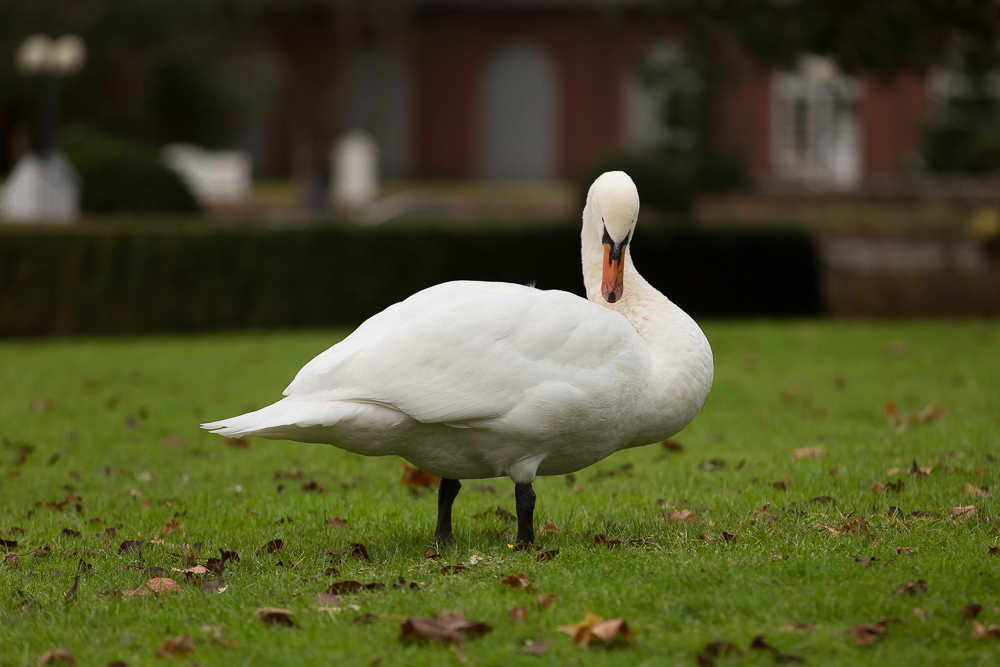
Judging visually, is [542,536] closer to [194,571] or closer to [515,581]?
[515,581]

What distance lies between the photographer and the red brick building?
36.9 m

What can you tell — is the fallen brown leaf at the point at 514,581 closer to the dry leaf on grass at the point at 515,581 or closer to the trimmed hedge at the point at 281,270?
the dry leaf on grass at the point at 515,581

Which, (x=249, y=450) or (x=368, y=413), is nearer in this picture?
(x=368, y=413)

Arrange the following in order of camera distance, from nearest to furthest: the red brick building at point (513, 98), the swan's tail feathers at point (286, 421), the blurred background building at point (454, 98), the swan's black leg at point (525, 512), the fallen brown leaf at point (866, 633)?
1. the fallen brown leaf at point (866, 633)
2. the swan's tail feathers at point (286, 421)
3. the swan's black leg at point (525, 512)
4. the blurred background building at point (454, 98)
5. the red brick building at point (513, 98)

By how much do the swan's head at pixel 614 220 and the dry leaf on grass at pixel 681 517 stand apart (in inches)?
40.1

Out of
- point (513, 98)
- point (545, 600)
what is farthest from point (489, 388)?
point (513, 98)

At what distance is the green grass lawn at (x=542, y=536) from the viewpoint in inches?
135

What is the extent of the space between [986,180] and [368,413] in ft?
96.1

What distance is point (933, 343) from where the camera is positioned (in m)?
11.6

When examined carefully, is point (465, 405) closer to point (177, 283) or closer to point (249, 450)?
point (249, 450)

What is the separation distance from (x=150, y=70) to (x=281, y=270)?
71.5 ft

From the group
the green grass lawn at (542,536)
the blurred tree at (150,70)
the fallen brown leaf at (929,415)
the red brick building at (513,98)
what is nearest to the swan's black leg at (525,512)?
the green grass lawn at (542,536)

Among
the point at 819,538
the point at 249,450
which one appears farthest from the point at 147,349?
the point at 819,538

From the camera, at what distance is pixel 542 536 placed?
4656mm
